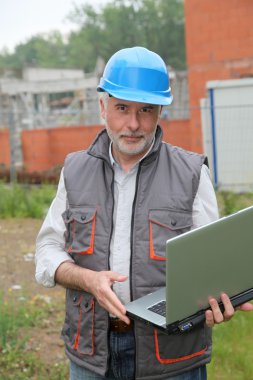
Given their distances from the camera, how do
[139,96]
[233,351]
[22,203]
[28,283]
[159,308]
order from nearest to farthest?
[159,308], [139,96], [233,351], [28,283], [22,203]

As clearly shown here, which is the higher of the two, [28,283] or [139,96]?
[139,96]

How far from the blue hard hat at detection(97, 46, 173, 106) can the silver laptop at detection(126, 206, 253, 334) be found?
0.59 metres

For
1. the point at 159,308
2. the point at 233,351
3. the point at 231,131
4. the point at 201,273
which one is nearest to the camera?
the point at 201,273

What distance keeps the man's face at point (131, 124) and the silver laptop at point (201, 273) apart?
528mm

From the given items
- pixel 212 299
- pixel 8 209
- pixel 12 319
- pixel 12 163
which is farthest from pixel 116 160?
pixel 12 163

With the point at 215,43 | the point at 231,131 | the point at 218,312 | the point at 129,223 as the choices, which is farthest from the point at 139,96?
the point at 215,43

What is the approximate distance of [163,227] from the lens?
2152 mm

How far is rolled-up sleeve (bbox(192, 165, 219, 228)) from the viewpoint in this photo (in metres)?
2.20

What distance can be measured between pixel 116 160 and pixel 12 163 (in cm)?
1053

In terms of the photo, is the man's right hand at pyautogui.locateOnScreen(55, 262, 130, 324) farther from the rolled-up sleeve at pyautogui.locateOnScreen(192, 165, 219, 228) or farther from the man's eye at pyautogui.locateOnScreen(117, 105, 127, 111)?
the man's eye at pyautogui.locateOnScreen(117, 105, 127, 111)

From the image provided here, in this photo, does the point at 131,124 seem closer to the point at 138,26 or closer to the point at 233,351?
the point at 233,351

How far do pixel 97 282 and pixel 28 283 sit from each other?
4183 mm

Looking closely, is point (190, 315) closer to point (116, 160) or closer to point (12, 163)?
point (116, 160)

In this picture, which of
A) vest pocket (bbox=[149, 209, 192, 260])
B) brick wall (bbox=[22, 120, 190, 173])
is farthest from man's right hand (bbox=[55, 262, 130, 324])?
brick wall (bbox=[22, 120, 190, 173])
